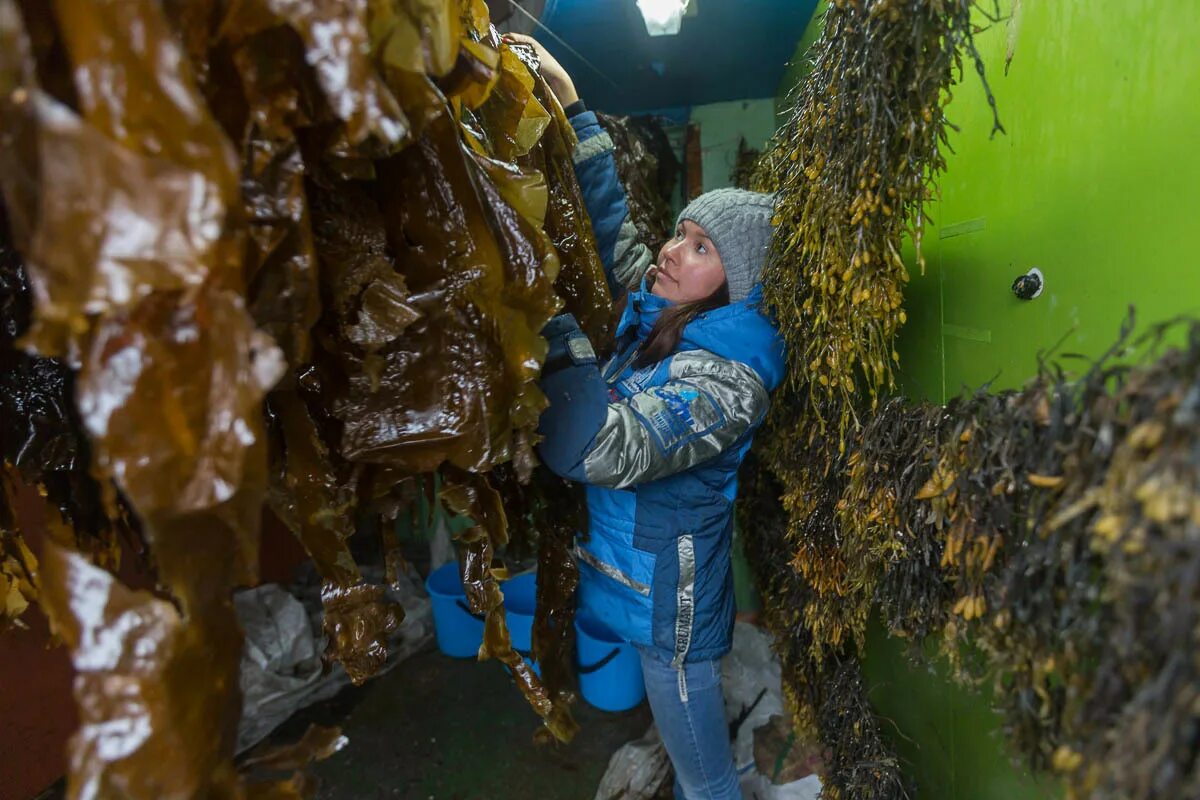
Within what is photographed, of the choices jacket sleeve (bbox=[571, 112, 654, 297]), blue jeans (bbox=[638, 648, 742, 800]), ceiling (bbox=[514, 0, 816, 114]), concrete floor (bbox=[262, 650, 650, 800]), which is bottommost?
concrete floor (bbox=[262, 650, 650, 800])

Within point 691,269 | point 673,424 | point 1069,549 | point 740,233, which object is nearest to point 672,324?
point 691,269

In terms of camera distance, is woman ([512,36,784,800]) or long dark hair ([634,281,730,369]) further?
Answer: long dark hair ([634,281,730,369])

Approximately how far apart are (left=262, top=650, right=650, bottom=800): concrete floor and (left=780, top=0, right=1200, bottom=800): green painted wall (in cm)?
131

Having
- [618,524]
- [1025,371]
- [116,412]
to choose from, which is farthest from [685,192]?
[116,412]

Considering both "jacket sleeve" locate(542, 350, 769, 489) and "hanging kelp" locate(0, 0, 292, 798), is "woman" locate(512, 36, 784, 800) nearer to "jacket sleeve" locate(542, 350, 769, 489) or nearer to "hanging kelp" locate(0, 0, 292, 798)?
"jacket sleeve" locate(542, 350, 769, 489)

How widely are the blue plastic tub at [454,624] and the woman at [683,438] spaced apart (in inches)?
44.8

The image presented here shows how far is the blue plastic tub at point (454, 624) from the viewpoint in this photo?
2.58 metres

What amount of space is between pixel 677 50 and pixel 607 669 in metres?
2.39

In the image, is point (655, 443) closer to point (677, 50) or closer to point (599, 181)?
point (599, 181)

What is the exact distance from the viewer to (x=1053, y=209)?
2.59ft

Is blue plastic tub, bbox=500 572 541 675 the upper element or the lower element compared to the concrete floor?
upper

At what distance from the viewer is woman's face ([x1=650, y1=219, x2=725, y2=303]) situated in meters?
1.44

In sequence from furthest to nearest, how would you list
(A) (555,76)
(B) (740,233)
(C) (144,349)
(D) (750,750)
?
(D) (750,750) < (B) (740,233) < (A) (555,76) < (C) (144,349)

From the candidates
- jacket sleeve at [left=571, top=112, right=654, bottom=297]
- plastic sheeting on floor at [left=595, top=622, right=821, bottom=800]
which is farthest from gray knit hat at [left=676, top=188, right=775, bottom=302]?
plastic sheeting on floor at [left=595, top=622, right=821, bottom=800]
